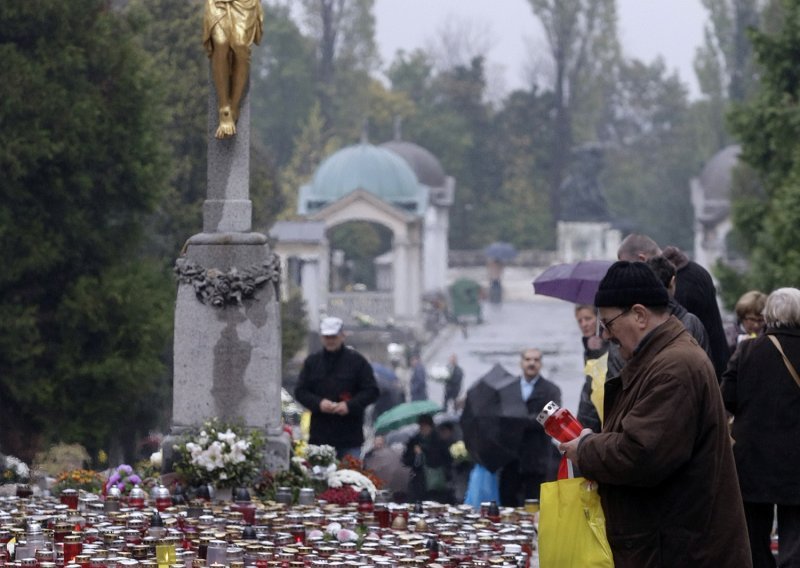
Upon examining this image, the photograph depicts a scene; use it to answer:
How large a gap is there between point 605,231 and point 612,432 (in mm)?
71160

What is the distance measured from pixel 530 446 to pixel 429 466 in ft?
6.10

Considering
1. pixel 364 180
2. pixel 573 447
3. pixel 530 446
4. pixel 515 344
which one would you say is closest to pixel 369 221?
pixel 364 180

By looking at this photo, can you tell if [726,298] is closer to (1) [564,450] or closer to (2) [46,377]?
(2) [46,377]

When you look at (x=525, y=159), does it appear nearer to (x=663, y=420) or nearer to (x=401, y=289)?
(x=401, y=289)

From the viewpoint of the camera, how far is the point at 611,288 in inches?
272

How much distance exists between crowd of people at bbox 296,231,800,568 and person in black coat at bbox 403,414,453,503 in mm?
13

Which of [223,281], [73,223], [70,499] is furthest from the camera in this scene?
[73,223]

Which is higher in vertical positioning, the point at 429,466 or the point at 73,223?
the point at 73,223

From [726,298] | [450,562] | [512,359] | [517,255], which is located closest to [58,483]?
[450,562]

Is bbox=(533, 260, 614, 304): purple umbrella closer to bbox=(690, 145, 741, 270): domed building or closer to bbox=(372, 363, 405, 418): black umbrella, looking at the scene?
bbox=(372, 363, 405, 418): black umbrella

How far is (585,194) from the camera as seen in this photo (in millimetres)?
80250

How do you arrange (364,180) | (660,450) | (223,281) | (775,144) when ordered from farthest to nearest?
1. (364,180)
2. (775,144)
3. (223,281)
4. (660,450)

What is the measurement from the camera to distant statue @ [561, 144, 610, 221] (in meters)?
80.0

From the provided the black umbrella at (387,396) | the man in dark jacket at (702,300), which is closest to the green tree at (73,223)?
the black umbrella at (387,396)
